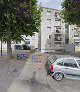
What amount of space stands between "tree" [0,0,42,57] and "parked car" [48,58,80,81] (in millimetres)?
10646

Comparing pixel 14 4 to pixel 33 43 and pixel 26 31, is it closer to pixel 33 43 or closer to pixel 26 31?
pixel 26 31

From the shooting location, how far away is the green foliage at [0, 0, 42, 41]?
2078cm

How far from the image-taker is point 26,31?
22.7 meters

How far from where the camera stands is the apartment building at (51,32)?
56875 mm

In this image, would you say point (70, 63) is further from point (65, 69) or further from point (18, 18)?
point (18, 18)

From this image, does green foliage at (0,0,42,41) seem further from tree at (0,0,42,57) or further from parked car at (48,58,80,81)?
parked car at (48,58,80,81)

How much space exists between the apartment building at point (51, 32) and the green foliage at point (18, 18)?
33715 millimetres

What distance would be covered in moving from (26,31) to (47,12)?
36.1m

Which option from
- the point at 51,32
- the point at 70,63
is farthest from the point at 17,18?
the point at 51,32

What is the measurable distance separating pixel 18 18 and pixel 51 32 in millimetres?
36937

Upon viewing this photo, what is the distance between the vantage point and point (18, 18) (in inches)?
847

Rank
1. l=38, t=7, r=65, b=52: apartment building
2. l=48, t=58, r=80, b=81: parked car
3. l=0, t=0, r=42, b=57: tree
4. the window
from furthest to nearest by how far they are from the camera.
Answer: l=38, t=7, r=65, b=52: apartment building → l=0, t=0, r=42, b=57: tree → the window → l=48, t=58, r=80, b=81: parked car

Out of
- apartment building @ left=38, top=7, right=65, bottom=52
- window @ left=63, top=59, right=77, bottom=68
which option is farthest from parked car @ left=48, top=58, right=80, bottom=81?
apartment building @ left=38, top=7, right=65, bottom=52

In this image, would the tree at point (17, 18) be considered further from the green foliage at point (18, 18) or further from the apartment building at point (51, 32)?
the apartment building at point (51, 32)
